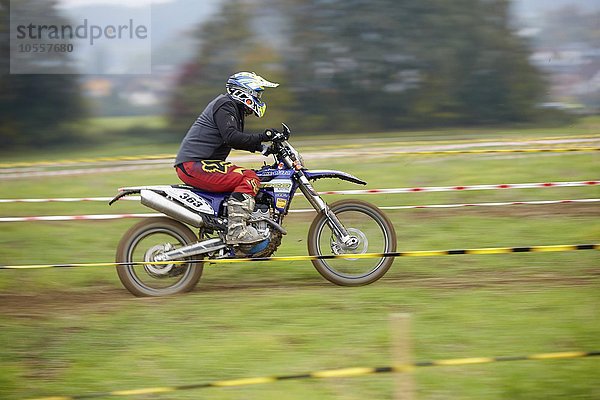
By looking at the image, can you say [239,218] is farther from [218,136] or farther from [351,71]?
[351,71]

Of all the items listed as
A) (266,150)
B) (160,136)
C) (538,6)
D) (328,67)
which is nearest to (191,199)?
(266,150)

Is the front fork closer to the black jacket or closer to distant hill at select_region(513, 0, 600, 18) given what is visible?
the black jacket

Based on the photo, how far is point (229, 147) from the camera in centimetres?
779

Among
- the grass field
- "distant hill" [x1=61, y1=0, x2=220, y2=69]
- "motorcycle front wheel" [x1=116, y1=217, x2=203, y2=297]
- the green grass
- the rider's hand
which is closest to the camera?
the grass field

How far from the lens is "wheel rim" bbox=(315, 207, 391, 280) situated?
768 cm

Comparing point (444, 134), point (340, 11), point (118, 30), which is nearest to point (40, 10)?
point (118, 30)

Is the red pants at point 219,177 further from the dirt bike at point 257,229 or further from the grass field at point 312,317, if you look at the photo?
the grass field at point 312,317

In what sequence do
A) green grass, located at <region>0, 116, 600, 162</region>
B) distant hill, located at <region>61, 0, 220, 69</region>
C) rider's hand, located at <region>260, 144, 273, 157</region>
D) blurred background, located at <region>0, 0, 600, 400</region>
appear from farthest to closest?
distant hill, located at <region>61, 0, 220, 69</region> < green grass, located at <region>0, 116, 600, 162</region> < rider's hand, located at <region>260, 144, 273, 157</region> < blurred background, located at <region>0, 0, 600, 400</region>

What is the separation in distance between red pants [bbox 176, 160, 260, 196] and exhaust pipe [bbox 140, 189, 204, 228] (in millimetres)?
266

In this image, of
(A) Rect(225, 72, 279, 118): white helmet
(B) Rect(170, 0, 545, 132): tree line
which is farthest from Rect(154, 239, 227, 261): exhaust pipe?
(B) Rect(170, 0, 545, 132): tree line

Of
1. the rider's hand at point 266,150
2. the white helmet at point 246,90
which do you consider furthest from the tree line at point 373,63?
the rider's hand at point 266,150

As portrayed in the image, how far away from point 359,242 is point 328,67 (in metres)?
11.0

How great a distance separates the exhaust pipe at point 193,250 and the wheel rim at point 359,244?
2.88ft

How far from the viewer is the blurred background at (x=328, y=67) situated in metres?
18.0
